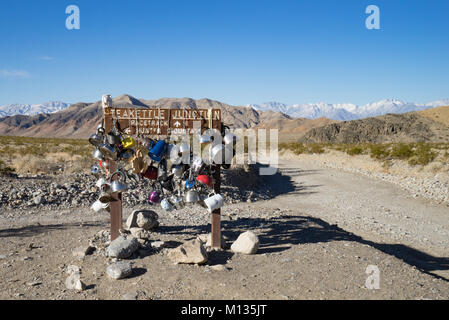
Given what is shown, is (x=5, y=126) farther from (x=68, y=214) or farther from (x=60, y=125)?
A: (x=68, y=214)

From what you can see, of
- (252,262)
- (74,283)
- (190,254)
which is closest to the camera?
(74,283)

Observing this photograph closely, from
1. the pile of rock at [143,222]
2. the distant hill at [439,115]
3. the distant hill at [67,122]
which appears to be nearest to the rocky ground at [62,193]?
the pile of rock at [143,222]

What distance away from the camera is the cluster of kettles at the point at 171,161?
5.64m

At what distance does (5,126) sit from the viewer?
177m

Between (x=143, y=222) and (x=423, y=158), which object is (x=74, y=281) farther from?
(x=423, y=158)

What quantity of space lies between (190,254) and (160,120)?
2388 mm

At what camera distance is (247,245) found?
5945mm

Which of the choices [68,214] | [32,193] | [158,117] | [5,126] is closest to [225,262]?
[158,117]

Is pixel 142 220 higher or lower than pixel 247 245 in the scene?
higher

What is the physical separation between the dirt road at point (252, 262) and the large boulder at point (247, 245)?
0.11 m

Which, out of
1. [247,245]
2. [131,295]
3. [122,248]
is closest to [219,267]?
[247,245]

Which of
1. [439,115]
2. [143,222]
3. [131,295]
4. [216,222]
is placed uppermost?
[439,115]

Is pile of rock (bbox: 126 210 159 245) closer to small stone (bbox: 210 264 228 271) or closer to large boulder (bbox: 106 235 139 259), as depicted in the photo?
large boulder (bbox: 106 235 139 259)
